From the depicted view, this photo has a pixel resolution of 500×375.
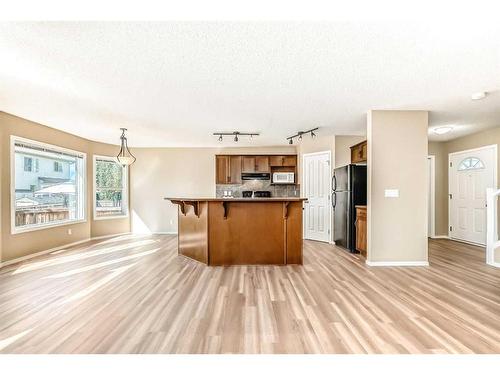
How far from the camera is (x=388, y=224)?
4.14 m

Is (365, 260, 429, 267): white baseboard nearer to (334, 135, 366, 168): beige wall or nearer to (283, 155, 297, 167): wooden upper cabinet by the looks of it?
(334, 135, 366, 168): beige wall

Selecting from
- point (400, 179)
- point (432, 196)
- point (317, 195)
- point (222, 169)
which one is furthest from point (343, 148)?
point (222, 169)

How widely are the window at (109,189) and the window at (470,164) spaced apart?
836 centimetres

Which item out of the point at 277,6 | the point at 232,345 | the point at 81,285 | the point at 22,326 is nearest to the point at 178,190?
the point at 81,285

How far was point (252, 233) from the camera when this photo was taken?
4215 mm

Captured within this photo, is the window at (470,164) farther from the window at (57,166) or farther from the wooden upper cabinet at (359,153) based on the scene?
the window at (57,166)

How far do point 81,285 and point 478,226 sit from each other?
7.39 metres

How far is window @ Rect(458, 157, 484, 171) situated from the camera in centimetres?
565

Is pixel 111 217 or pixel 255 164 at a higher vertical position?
pixel 255 164

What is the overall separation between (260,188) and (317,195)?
1.76m

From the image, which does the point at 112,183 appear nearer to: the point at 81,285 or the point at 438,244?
the point at 81,285

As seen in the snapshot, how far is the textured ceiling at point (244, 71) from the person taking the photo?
6.97ft

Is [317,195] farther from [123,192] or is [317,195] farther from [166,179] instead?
[123,192]
